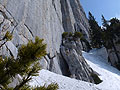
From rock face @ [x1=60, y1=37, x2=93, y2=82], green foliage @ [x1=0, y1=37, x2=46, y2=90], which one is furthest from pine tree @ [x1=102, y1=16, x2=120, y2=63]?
green foliage @ [x1=0, y1=37, x2=46, y2=90]

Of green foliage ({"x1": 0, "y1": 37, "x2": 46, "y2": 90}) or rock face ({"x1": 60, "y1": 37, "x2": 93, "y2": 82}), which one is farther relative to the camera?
→ rock face ({"x1": 60, "y1": 37, "x2": 93, "y2": 82})

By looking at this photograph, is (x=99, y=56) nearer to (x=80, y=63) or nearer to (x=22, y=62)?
(x=80, y=63)

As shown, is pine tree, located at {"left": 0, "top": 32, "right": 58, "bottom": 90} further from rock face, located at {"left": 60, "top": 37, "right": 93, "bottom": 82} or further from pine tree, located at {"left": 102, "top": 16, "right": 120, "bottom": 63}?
pine tree, located at {"left": 102, "top": 16, "right": 120, "bottom": 63}

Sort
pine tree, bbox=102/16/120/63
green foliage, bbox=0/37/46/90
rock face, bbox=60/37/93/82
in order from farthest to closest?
pine tree, bbox=102/16/120/63
rock face, bbox=60/37/93/82
green foliage, bbox=0/37/46/90

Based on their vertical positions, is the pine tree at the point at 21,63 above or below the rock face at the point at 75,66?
above

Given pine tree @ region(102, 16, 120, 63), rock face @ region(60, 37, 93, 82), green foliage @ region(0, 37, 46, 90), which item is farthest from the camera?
pine tree @ region(102, 16, 120, 63)

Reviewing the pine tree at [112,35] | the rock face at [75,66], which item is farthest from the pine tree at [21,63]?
the pine tree at [112,35]

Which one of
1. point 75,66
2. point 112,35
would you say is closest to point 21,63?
point 75,66

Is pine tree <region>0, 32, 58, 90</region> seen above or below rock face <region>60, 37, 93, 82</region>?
above

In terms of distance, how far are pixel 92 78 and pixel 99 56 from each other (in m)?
16.6

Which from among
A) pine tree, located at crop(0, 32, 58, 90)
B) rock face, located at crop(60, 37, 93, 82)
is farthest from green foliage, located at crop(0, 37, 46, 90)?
rock face, located at crop(60, 37, 93, 82)

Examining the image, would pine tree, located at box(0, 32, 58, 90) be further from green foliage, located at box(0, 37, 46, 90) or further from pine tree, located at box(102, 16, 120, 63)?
pine tree, located at box(102, 16, 120, 63)

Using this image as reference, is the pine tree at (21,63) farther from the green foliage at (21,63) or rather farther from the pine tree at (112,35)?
the pine tree at (112,35)

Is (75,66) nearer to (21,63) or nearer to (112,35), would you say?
(21,63)
